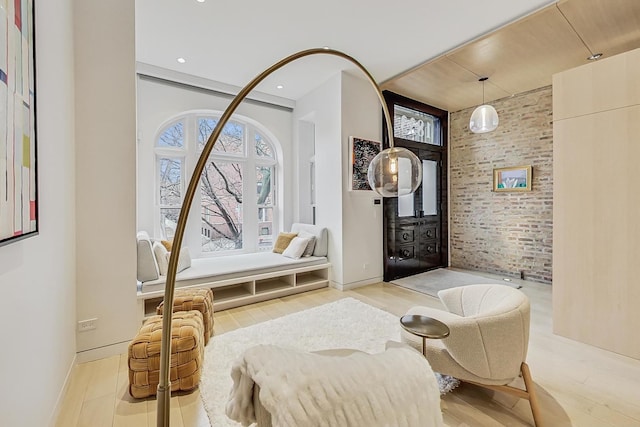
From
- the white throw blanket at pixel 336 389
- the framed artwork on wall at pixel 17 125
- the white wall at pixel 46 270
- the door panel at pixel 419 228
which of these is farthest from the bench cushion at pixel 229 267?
the white throw blanket at pixel 336 389

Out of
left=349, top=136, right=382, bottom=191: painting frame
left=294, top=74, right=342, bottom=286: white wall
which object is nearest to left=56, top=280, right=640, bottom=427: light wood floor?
left=294, top=74, right=342, bottom=286: white wall

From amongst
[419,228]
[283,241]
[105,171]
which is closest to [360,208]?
[283,241]

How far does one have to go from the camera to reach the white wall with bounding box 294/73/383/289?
408 cm

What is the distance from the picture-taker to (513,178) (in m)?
4.78

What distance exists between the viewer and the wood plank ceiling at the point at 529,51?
2.66 m

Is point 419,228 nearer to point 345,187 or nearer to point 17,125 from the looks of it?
point 345,187

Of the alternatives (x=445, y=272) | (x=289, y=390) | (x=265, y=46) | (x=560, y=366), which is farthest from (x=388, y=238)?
(x=289, y=390)

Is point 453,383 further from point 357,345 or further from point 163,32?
point 163,32

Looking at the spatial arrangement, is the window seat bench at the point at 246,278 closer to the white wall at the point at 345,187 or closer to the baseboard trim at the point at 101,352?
the white wall at the point at 345,187

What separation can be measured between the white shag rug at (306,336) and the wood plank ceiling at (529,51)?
3323 mm

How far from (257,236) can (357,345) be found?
2.94 metres

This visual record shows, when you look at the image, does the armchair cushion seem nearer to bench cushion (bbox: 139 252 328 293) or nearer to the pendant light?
bench cushion (bbox: 139 252 328 293)

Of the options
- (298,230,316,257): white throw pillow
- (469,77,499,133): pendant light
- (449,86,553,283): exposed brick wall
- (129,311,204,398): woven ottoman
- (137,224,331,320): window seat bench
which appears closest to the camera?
(129,311,204,398): woven ottoman

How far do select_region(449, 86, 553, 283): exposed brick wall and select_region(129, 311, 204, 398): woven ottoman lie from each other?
16.8 ft
